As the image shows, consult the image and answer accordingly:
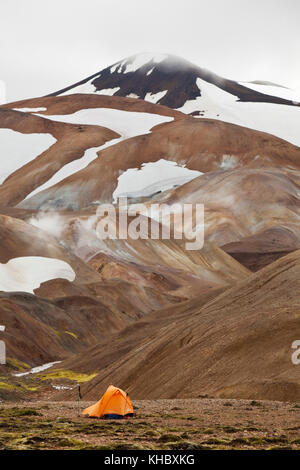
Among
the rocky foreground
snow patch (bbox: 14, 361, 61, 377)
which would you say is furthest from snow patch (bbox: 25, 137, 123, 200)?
the rocky foreground

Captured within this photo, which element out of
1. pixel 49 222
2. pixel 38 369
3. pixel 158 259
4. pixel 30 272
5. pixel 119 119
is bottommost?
pixel 38 369

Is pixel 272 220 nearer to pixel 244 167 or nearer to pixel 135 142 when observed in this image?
pixel 244 167

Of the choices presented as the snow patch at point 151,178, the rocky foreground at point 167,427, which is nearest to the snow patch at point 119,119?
the snow patch at point 151,178

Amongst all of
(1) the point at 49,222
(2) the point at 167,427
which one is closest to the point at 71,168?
(1) the point at 49,222

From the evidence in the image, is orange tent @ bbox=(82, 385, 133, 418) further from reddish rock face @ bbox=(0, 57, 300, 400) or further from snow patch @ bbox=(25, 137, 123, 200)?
snow patch @ bbox=(25, 137, 123, 200)

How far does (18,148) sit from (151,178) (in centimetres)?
3351

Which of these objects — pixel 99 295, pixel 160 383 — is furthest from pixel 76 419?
pixel 99 295

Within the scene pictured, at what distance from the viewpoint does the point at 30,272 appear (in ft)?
241

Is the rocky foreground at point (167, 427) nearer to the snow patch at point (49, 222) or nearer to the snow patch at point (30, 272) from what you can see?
the snow patch at point (30, 272)

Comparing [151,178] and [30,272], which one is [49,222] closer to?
[30,272]

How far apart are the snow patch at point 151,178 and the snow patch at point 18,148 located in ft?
77.7

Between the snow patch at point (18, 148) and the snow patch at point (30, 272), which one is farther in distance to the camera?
the snow patch at point (18, 148)

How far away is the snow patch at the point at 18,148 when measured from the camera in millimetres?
150363

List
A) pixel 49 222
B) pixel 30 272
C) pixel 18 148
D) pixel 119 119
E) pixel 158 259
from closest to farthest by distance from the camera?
1. pixel 30 272
2. pixel 158 259
3. pixel 49 222
4. pixel 18 148
5. pixel 119 119
